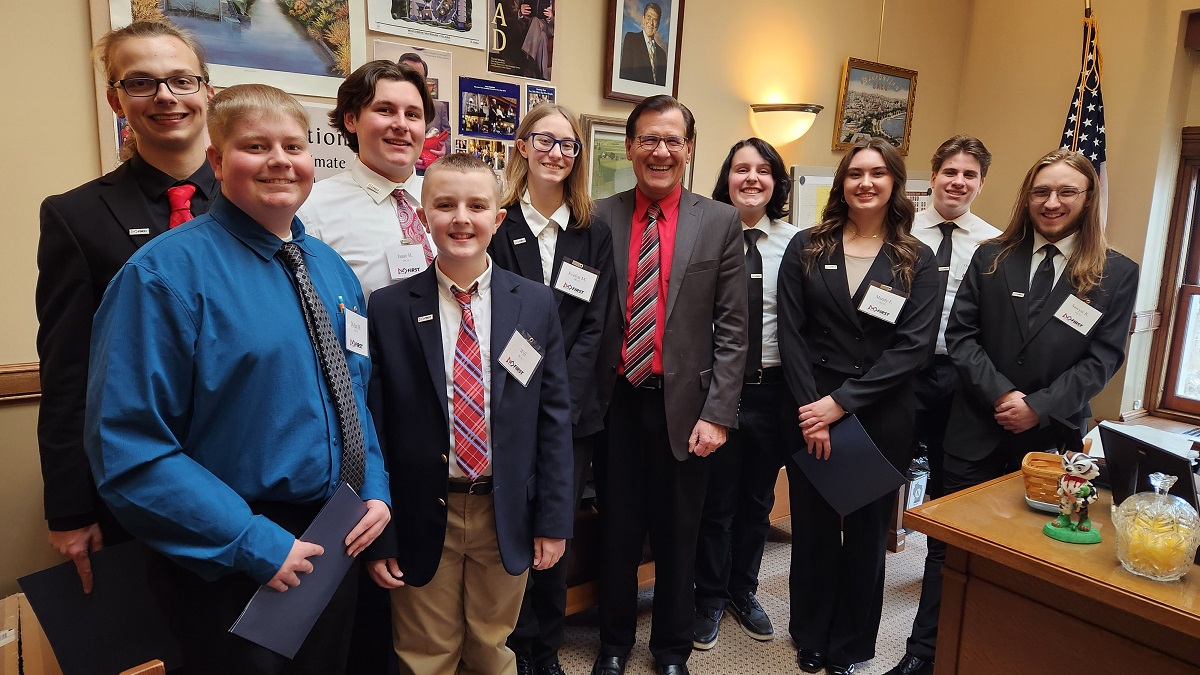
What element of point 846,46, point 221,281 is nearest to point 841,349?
point 221,281

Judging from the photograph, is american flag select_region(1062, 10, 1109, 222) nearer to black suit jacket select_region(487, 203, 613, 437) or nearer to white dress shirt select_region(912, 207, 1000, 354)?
white dress shirt select_region(912, 207, 1000, 354)

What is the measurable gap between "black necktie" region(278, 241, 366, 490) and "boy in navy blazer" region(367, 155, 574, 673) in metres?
0.26

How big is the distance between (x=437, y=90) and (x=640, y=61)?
1182mm

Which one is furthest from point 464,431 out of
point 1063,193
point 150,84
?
point 1063,193

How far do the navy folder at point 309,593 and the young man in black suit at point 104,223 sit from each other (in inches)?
19.8

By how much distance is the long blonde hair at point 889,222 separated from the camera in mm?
2295

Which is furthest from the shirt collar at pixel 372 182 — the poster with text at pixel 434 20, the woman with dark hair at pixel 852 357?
the woman with dark hair at pixel 852 357

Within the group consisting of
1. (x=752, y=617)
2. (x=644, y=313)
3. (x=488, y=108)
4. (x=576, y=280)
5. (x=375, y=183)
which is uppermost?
(x=488, y=108)

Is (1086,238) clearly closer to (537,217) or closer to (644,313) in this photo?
(644,313)

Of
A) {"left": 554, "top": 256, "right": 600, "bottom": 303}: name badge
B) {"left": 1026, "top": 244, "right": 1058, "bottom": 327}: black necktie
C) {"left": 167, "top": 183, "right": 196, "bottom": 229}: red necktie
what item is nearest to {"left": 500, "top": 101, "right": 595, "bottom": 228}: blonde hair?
{"left": 554, "top": 256, "right": 600, "bottom": 303}: name badge

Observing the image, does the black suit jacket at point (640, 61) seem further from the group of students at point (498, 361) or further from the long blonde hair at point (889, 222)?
the long blonde hair at point (889, 222)

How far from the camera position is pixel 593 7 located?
3.51 meters

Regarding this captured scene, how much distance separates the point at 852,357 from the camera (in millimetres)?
2301

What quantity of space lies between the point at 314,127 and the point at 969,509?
8.51ft
